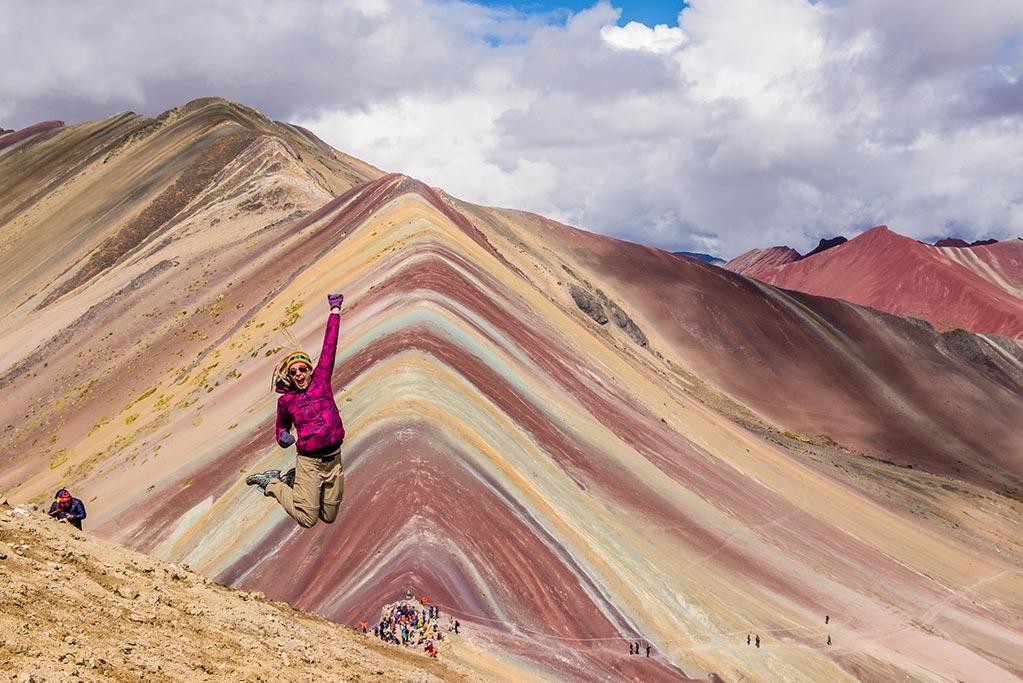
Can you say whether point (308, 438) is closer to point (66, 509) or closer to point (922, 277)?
point (66, 509)

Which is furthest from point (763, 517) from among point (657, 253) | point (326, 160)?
point (326, 160)

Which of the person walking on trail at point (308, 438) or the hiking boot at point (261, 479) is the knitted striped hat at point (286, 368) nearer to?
the person walking on trail at point (308, 438)

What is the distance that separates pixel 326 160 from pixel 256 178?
26.6 m

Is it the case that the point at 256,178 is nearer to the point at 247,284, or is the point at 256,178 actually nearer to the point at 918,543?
the point at 247,284

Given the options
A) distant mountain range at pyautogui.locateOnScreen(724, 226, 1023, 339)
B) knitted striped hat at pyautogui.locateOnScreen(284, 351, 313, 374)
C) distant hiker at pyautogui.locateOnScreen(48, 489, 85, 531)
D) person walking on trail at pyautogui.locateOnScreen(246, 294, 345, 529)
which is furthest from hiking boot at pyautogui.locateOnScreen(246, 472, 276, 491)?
distant mountain range at pyautogui.locateOnScreen(724, 226, 1023, 339)

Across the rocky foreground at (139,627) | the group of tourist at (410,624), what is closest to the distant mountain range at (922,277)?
the group of tourist at (410,624)

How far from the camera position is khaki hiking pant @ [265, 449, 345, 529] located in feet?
31.6

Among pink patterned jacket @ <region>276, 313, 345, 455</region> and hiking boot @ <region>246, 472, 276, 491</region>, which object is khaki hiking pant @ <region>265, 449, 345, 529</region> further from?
pink patterned jacket @ <region>276, 313, 345, 455</region>

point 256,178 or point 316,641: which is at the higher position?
point 256,178

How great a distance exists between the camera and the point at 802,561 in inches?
1171

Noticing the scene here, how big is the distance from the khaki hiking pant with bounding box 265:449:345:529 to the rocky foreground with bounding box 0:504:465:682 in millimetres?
1381

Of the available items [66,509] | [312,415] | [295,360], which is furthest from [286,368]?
[66,509]

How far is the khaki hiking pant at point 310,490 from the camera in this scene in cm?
963

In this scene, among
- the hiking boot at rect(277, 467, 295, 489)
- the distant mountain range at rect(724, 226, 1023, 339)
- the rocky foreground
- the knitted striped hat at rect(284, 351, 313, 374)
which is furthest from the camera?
the distant mountain range at rect(724, 226, 1023, 339)
